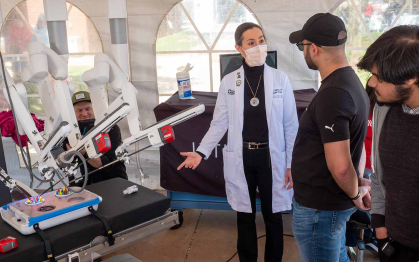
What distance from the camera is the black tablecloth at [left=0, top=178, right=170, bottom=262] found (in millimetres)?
1725

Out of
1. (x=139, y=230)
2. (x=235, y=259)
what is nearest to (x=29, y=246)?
(x=139, y=230)

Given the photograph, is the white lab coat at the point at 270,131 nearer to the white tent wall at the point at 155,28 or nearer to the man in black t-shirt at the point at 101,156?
the man in black t-shirt at the point at 101,156

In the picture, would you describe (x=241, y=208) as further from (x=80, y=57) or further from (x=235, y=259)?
(x=80, y=57)

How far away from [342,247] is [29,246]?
1385mm

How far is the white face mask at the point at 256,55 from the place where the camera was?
2529 mm

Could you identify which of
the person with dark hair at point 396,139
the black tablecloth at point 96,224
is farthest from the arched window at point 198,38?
the person with dark hair at point 396,139

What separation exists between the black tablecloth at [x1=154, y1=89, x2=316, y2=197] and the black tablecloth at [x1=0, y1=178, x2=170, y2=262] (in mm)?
1122

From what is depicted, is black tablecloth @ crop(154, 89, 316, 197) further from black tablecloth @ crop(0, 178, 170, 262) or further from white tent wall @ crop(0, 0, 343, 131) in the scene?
black tablecloth @ crop(0, 178, 170, 262)

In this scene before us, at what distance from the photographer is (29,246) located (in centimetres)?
171

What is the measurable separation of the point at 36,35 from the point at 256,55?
8.53ft

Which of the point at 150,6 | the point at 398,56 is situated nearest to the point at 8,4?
the point at 150,6

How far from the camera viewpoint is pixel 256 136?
256cm

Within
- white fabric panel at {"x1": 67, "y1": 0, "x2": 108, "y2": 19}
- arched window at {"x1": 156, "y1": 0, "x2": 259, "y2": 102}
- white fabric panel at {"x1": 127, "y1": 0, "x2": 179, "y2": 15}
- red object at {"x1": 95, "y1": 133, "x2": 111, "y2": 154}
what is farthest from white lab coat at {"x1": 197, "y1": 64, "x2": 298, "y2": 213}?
white fabric panel at {"x1": 67, "y1": 0, "x2": 108, "y2": 19}

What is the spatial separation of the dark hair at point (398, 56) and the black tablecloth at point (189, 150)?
77.8 inches
